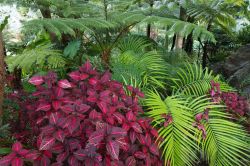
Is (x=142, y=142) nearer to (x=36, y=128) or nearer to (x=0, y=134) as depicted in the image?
(x=36, y=128)

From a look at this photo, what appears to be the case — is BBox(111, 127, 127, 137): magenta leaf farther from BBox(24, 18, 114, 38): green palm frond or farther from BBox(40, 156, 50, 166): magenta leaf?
BBox(24, 18, 114, 38): green palm frond

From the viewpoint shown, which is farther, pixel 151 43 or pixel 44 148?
pixel 151 43

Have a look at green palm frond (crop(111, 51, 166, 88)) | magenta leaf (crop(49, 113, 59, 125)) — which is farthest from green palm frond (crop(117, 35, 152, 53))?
magenta leaf (crop(49, 113, 59, 125))

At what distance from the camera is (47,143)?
1476 millimetres

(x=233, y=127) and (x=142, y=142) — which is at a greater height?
(x=142, y=142)

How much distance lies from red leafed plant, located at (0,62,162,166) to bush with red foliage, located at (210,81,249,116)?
41.0 inches

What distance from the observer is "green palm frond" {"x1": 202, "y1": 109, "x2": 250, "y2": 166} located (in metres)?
2.28

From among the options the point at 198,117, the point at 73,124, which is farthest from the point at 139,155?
the point at 198,117

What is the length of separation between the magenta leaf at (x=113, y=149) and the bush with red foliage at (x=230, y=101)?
4.95 ft

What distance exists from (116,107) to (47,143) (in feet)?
1.66

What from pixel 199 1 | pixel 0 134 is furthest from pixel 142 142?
pixel 199 1

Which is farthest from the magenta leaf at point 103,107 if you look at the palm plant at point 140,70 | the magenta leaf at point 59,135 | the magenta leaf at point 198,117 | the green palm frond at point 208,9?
the green palm frond at point 208,9

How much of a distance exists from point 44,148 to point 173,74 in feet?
6.77

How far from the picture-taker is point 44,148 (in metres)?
1.46
